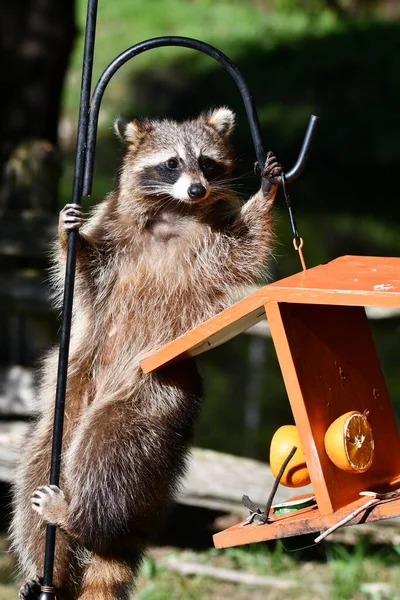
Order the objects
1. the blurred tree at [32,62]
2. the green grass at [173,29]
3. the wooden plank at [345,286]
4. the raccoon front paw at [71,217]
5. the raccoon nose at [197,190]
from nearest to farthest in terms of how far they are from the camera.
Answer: the wooden plank at [345,286], the raccoon front paw at [71,217], the raccoon nose at [197,190], the blurred tree at [32,62], the green grass at [173,29]

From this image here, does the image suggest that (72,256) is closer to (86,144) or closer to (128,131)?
(86,144)

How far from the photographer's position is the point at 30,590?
3258mm

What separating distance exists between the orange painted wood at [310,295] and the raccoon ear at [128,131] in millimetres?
959

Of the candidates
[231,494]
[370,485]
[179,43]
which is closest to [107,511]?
[370,485]

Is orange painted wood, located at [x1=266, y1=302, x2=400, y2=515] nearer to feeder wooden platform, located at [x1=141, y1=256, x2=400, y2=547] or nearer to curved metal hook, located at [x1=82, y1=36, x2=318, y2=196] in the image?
feeder wooden platform, located at [x1=141, y1=256, x2=400, y2=547]

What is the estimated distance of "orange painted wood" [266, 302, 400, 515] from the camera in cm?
280

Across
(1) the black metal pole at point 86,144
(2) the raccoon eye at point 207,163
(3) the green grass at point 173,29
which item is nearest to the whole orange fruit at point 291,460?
(1) the black metal pole at point 86,144

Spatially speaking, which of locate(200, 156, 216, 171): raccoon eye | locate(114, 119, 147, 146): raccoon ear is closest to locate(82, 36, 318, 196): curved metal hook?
locate(200, 156, 216, 171): raccoon eye

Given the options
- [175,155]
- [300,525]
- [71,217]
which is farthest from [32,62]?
[300,525]

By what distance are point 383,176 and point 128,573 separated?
13613 mm

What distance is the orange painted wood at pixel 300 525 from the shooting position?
275cm

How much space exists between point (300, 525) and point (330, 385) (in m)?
0.44

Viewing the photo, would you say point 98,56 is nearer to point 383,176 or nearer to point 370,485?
point 383,176

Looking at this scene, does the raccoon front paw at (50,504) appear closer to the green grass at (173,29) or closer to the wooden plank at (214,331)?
the wooden plank at (214,331)
